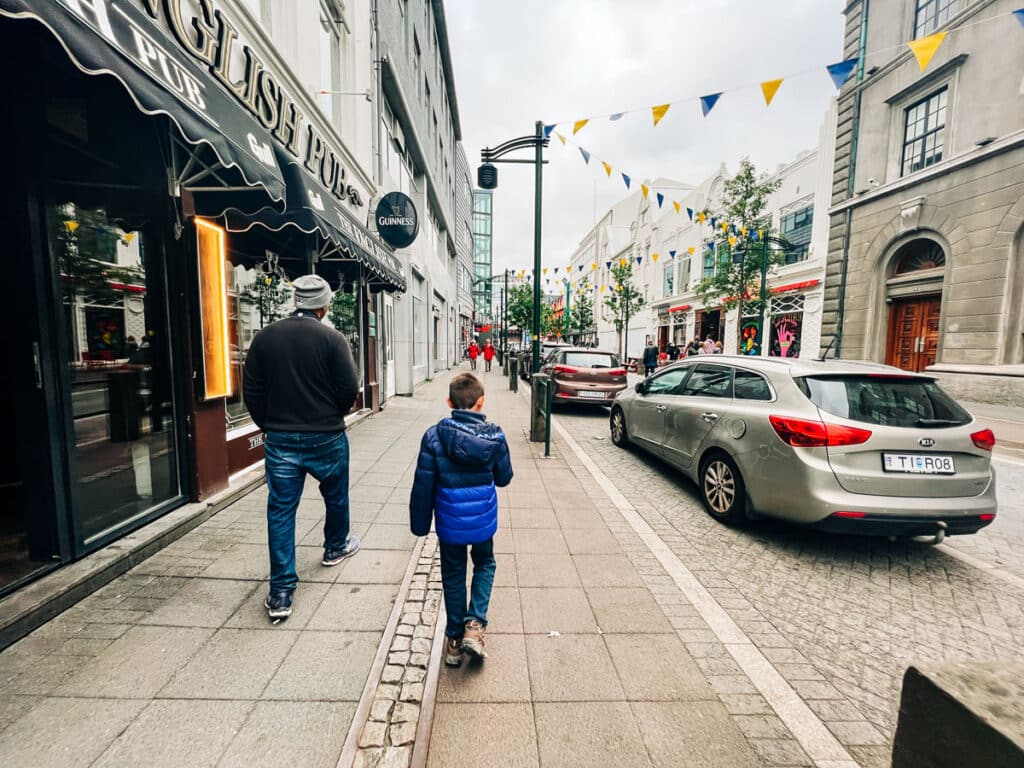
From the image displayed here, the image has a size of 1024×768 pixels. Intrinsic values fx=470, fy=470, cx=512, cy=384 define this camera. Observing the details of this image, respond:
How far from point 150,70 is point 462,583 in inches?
132

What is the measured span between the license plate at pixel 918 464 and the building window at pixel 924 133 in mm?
15968

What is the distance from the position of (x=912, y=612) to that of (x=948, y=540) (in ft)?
5.87

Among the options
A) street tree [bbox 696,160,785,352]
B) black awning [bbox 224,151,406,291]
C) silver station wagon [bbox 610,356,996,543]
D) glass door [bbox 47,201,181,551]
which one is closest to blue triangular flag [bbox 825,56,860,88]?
silver station wagon [bbox 610,356,996,543]

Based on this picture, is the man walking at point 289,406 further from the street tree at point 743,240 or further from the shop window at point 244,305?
the street tree at point 743,240

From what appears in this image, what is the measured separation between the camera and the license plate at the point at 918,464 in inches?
139

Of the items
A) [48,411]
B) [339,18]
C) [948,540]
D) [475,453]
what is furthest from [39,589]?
[339,18]

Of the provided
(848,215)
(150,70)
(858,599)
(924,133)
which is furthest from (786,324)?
(150,70)

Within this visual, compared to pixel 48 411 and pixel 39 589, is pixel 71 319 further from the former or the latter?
pixel 39 589

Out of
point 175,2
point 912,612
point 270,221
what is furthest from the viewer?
point 270,221

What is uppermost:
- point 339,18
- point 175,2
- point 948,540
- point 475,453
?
point 339,18

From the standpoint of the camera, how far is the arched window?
1434 centimetres

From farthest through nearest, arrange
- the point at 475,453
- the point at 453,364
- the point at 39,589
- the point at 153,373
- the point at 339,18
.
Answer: the point at 453,364 < the point at 339,18 < the point at 153,373 < the point at 39,589 < the point at 475,453

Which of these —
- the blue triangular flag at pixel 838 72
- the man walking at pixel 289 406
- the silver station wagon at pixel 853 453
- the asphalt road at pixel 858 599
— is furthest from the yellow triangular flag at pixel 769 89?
the man walking at pixel 289 406

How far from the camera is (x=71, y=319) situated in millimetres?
3588
